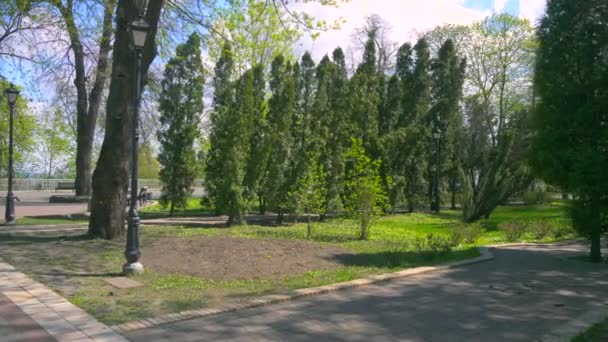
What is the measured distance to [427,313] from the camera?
654 cm

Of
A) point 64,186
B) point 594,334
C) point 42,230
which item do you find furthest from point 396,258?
point 64,186

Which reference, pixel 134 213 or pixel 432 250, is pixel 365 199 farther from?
pixel 134 213

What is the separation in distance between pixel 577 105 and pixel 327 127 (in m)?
12.3

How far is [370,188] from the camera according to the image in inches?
561

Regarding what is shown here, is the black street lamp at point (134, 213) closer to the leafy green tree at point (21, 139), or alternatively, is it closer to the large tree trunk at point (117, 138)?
the large tree trunk at point (117, 138)

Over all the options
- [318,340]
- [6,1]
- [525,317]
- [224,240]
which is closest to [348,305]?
[318,340]

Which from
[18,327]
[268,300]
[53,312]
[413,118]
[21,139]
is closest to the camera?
[18,327]

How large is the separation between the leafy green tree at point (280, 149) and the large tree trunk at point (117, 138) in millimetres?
7722

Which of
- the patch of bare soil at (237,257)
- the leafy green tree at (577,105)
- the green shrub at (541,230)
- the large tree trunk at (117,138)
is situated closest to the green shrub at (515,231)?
the green shrub at (541,230)

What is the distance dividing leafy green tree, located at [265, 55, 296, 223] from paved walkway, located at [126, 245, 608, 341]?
11034 millimetres

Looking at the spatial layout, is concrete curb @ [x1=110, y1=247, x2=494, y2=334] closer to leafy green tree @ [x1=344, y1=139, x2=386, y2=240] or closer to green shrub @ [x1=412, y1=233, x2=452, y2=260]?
green shrub @ [x1=412, y1=233, x2=452, y2=260]

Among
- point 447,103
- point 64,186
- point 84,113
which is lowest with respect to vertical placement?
point 64,186

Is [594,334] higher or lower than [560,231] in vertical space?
lower

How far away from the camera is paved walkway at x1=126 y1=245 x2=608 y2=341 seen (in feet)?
18.4
